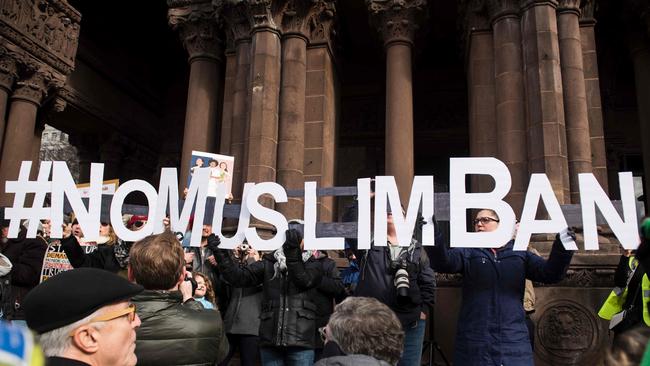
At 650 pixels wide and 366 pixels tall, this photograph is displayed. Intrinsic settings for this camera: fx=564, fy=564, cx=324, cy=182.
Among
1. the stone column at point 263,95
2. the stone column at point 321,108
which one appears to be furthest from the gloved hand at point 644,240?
the stone column at point 321,108

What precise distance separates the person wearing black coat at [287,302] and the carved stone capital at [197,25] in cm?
869

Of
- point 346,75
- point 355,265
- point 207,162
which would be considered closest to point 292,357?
point 355,265

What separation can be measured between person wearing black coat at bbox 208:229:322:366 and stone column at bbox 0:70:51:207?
401 inches

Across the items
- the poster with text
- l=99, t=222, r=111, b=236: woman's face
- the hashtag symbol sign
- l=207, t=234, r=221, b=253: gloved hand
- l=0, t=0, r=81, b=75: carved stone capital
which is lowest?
the poster with text

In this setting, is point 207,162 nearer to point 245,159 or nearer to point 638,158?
point 245,159

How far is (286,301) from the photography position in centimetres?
556

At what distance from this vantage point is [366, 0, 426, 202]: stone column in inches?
436

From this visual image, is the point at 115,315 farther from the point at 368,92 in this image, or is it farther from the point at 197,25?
the point at 368,92

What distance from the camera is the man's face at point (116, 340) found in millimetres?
1906

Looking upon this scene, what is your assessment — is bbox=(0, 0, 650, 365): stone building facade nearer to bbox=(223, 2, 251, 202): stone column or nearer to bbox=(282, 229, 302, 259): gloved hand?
bbox=(223, 2, 251, 202): stone column

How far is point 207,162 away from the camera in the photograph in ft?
26.0

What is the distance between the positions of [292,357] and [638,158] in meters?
13.9

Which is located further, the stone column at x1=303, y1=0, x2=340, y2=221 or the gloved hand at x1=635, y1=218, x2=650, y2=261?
the stone column at x1=303, y1=0, x2=340, y2=221

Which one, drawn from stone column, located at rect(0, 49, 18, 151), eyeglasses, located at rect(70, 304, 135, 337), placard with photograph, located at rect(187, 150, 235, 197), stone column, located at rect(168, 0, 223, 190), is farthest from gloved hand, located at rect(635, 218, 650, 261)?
stone column, located at rect(0, 49, 18, 151)
